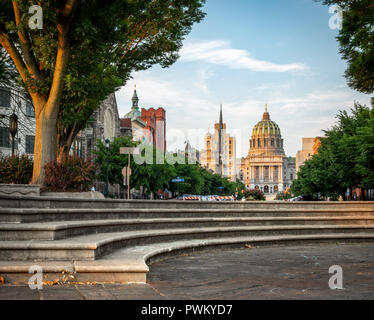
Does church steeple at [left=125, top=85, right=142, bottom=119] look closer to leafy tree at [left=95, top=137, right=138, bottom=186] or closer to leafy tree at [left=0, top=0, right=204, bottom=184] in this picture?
leafy tree at [left=95, top=137, right=138, bottom=186]

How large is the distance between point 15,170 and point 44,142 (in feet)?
3.65

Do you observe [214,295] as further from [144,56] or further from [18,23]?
[144,56]

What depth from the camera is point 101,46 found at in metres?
13.0

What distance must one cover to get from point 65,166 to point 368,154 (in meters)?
17.5

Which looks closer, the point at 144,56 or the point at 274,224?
the point at 274,224

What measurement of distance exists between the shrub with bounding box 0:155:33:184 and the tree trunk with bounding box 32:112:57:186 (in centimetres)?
56

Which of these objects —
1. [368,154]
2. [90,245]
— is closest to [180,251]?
[90,245]

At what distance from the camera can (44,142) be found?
1298 cm

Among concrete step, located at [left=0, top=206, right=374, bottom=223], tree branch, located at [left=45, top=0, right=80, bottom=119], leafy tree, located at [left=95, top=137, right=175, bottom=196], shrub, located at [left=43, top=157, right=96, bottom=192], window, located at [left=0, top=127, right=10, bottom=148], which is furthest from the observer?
leafy tree, located at [left=95, top=137, right=175, bottom=196]

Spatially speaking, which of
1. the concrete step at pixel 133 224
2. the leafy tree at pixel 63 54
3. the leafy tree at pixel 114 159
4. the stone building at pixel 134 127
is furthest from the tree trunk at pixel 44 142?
the stone building at pixel 134 127

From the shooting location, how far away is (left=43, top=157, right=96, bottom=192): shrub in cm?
1223

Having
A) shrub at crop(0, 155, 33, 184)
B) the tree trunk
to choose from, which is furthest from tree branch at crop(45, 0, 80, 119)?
shrub at crop(0, 155, 33, 184)

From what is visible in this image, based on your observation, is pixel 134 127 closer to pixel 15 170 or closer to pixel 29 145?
pixel 29 145

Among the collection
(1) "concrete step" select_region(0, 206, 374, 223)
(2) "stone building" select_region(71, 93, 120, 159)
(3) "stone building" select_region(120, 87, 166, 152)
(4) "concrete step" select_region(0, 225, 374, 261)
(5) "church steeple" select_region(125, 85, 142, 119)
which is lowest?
(4) "concrete step" select_region(0, 225, 374, 261)
